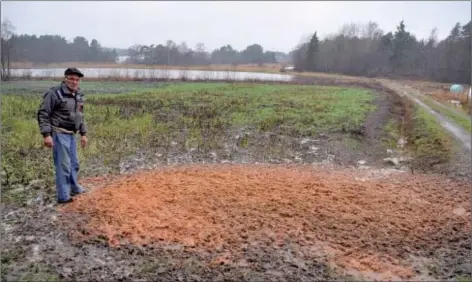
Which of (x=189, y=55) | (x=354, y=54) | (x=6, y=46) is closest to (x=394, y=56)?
(x=354, y=54)

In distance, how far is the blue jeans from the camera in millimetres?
5387

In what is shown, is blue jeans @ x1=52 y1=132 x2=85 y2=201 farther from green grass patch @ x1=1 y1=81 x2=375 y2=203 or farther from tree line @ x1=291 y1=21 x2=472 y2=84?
tree line @ x1=291 y1=21 x2=472 y2=84

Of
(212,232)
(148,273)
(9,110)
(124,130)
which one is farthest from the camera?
(9,110)

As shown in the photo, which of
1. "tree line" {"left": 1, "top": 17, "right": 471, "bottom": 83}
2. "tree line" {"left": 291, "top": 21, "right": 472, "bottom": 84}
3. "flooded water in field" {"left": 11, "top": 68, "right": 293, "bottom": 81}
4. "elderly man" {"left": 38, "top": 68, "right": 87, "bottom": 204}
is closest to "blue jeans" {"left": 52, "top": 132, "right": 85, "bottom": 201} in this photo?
"elderly man" {"left": 38, "top": 68, "right": 87, "bottom": 204}

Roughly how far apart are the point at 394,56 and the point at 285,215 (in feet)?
229

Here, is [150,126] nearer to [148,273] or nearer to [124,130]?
[124,130]

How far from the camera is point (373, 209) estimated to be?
587 cm

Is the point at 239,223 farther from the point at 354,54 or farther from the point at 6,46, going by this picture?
the point at 354,54

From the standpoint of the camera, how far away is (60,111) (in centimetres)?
540

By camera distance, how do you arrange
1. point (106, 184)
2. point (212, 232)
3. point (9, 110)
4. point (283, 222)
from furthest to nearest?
point (9, 110) < point (106, 184) < point (283, 222) < point (212, 232)

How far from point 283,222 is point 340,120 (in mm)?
11477

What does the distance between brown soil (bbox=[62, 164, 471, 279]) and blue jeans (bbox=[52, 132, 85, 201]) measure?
0.27m

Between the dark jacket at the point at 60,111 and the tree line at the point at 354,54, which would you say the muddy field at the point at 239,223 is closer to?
the dark jacket at the point at 60,111

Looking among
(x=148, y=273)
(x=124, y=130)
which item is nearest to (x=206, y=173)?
(x=148, y=273)
